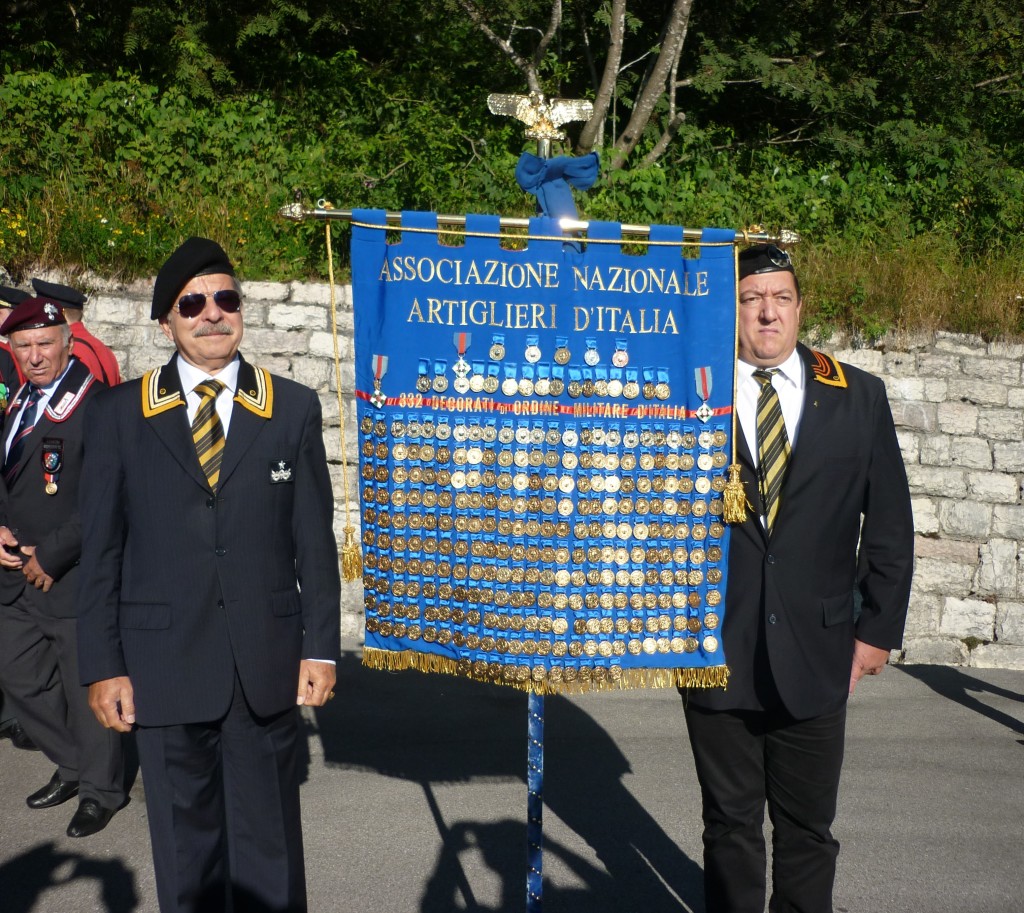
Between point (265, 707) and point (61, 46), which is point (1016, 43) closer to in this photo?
point (61, 46)

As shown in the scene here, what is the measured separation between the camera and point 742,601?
346cm

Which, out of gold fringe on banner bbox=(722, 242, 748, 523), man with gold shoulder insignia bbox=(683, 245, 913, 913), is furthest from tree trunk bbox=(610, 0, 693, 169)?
gold fringe on banner bbox=(722, 242, 748, 523)

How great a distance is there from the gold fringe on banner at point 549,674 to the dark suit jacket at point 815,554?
4.1 inches

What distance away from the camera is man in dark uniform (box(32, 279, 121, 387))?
5.73 meters

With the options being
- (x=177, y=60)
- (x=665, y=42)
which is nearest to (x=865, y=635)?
(x=665, y=42)

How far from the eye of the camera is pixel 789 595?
3.41m

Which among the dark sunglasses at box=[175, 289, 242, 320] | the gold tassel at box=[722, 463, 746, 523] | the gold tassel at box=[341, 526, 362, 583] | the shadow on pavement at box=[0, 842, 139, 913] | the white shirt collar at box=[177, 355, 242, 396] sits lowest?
the shadow on pavement at box=[0, 842, 139, 913]

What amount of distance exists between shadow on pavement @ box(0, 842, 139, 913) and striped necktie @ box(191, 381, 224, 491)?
1.88 m

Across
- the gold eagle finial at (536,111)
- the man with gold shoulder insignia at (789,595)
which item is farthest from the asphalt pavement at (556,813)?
the gold eagle finial at (536,111)

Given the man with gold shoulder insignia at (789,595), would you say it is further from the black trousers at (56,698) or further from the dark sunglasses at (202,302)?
the black trousers at (56,698)

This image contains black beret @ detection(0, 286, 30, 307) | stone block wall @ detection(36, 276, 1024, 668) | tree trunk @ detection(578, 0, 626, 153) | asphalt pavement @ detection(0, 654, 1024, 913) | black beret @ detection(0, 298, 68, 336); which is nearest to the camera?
asphalt pavement @ detection(0, 654, 1024, 913)

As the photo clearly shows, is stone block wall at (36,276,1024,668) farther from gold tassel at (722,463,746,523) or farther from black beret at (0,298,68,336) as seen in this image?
gold tassel at (722,463,746,523)

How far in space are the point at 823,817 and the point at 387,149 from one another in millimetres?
7208

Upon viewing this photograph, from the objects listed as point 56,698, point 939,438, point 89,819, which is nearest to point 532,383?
point 89,819
